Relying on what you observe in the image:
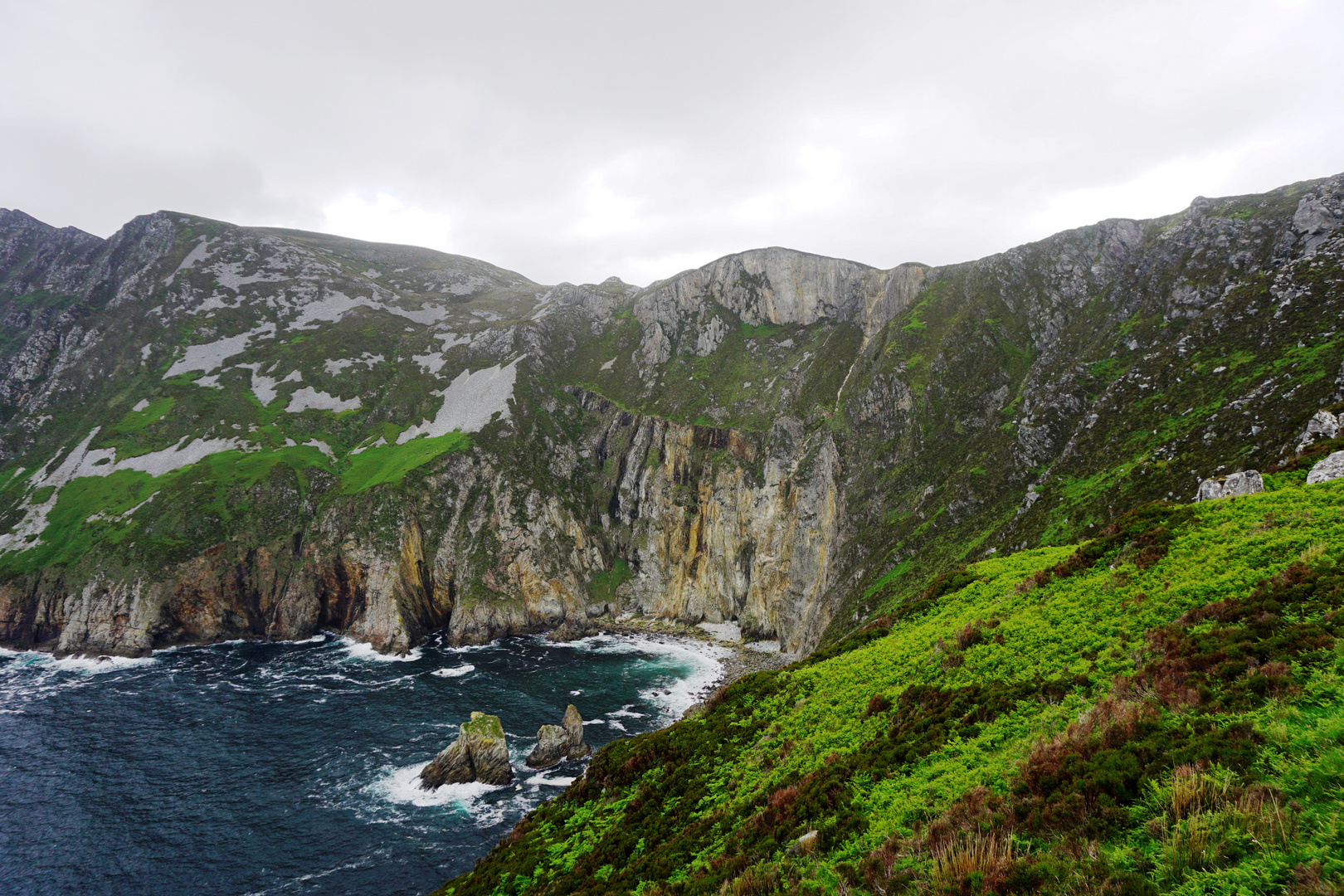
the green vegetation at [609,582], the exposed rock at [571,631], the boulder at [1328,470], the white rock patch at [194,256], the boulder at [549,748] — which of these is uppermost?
the white rock patch at [194,256]

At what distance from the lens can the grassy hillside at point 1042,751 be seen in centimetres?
649

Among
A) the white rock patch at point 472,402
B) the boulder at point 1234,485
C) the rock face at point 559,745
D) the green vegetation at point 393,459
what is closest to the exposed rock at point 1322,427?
the boulder at point 1234,485

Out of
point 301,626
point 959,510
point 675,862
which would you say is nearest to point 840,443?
point 959,510

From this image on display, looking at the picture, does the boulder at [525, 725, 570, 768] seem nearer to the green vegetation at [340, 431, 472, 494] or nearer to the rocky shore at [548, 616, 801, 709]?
the rocky shore at [548, 616, 801, 709]

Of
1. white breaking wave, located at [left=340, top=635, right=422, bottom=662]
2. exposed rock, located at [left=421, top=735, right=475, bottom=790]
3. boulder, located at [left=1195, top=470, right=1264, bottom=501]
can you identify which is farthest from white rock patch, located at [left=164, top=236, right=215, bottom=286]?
boulder, located at [left=1195, top=470, right=1264, bottom=501]

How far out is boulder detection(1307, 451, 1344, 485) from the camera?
52.1ft

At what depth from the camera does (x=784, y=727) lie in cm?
1681

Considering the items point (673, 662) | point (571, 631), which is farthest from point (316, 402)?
point (673, 662)

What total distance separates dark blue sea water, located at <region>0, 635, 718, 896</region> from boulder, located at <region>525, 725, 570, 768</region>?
105cm

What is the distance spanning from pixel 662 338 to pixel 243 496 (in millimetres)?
83407

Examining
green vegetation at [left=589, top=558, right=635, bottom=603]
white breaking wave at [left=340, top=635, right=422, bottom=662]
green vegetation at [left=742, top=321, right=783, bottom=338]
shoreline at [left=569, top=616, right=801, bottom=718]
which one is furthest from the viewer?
green vegetation at [left=742, top=321, right=783, bottom=338]

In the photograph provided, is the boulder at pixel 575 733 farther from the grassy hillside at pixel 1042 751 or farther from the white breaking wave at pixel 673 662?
the grassy hillside at pixel 1042 751

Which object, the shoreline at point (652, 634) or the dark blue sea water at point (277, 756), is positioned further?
the shoreline at point (652, 634)

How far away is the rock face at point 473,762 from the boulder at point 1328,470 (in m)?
51.0
